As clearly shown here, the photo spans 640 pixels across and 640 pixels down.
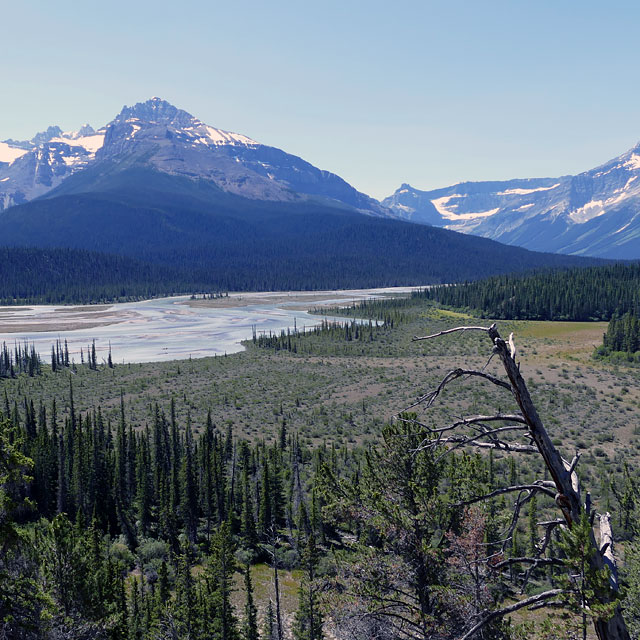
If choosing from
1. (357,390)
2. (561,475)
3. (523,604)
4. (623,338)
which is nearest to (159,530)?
(523,604)

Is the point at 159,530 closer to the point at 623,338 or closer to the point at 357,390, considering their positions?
the point at 357,390

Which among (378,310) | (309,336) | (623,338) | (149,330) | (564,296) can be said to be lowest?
(309,336)

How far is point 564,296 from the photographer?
14700cm

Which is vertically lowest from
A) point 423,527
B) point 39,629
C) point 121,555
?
point 121,555

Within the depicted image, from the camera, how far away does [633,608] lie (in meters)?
17.9

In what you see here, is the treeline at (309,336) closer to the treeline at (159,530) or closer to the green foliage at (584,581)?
the treeline at (159,530)

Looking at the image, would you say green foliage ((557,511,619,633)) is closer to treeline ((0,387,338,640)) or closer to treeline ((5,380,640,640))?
treeline ((5,380,640,640))

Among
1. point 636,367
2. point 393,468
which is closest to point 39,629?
point 393,468

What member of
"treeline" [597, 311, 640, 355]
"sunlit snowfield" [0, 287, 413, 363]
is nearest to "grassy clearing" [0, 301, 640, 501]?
"treeline" [597, 311, 640, 355]

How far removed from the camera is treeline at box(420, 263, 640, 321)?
142 m

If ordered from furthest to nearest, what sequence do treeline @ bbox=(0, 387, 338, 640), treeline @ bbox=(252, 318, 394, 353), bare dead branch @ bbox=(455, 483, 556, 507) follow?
treeline @ bbox=(252, 318, 394, 353), treeline @ bbox=(0, 387, 338, 640), bare dead branch @ bbox=(455, 483, 556, 507)

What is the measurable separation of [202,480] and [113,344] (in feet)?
306

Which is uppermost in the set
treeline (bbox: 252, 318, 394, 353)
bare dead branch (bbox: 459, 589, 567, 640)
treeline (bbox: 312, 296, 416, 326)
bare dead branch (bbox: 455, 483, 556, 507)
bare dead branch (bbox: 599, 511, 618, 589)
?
bare dead branch (bbox: 455, 483, 556, 507)

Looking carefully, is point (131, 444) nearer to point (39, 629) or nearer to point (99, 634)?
point (99, 634)
